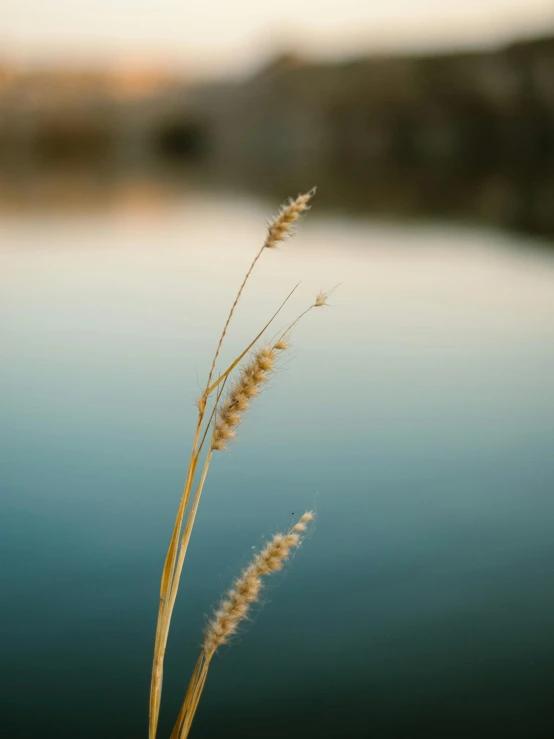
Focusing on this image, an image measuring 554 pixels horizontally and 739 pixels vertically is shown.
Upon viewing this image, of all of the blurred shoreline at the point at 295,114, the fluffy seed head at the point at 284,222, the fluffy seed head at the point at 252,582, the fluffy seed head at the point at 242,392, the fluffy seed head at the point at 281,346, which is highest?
the blurred shoreline at the point at 295,114

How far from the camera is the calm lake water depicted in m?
2.69

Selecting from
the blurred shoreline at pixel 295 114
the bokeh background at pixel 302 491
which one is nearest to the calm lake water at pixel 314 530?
the bokeh background at pixel 302 491

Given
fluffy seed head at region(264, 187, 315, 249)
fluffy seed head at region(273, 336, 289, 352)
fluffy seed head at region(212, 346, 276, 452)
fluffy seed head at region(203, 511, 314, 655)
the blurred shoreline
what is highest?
the blurred shoreline

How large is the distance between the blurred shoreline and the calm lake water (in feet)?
145

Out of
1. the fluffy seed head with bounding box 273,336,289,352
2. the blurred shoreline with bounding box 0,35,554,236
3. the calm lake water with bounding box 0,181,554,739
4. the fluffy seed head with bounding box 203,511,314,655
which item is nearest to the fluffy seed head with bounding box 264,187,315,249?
the fluffy seed head with bounding box 273,336,289,352

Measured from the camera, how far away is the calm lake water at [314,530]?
8.84 feet

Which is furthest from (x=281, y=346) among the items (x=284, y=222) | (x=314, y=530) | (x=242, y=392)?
(x=314, y=530)

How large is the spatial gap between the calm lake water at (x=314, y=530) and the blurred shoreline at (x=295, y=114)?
44.3 meters

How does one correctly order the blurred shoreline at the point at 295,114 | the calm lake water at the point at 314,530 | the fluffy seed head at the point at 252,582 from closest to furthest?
the fluffy seed head at the point at 252,582 → the calm lake water at the point at 314,530 → the blurred shoreline at the point at 295,114

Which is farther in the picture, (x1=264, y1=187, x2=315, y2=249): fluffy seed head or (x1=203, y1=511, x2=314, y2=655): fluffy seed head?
(x1=203, y1=511, x2=314, y2=655): fluffy seed head

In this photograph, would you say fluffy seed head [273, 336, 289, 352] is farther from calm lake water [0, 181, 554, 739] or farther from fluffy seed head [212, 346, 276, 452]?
calm lake water [0, 181, 554, 739]

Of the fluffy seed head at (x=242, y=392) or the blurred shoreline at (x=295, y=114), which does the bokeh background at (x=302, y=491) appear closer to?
the fluffy seed head at (x=242, y=392)

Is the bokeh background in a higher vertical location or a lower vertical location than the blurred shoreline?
lower

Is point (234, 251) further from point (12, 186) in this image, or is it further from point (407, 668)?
point (12, 186)
